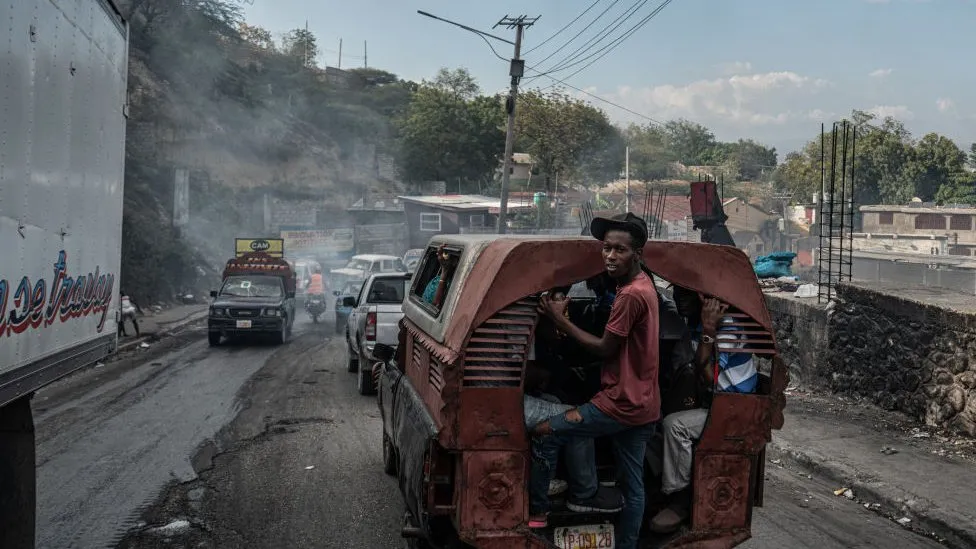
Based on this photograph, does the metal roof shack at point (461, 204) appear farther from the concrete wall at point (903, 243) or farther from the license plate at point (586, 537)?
the license plate at point (586, 537)

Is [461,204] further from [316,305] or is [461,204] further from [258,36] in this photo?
[258,36]

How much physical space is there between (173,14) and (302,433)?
49841 millimetres

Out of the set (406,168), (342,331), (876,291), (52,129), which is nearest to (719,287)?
(52,129)

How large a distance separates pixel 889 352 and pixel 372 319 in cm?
677

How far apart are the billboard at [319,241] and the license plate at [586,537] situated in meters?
41.0

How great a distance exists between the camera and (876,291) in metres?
10.3

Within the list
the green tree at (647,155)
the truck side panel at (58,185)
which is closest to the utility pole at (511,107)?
the truck side panel at (58,185)

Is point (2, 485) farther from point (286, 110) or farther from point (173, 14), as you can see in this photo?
point (286, 110)

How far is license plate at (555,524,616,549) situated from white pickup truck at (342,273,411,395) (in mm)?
6696

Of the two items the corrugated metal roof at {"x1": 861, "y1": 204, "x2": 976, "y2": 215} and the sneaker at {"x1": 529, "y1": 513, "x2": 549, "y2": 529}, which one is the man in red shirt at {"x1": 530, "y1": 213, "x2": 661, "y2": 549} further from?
the corrugated metal roof at {"x1": 861, "y1": 204, "x2": 976, "y2": 215}

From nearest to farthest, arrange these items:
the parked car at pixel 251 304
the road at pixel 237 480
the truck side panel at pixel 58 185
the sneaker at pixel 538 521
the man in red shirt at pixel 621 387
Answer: the truck side panel at pixel 58 185 < the man in red shirt at pixel 621 387 < the sneaker at pixel 538 521 < the road at pixel 237 480 < the parked car at pixel 251 304

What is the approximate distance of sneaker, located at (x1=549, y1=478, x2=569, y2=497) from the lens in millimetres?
4294

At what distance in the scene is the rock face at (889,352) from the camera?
8.52 metres

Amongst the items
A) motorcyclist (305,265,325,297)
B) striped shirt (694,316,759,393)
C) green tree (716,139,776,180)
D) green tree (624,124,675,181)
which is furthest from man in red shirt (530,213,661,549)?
green tree (716,139,776,180)
